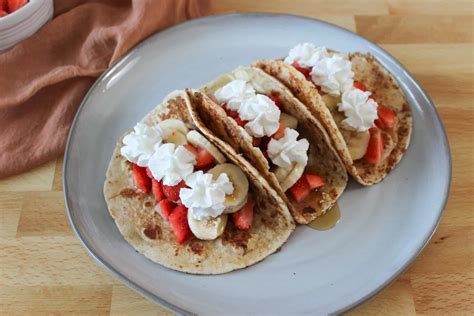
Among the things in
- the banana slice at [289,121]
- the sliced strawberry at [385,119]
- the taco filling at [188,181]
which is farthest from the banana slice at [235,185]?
the sliced strawberry at [385,119]

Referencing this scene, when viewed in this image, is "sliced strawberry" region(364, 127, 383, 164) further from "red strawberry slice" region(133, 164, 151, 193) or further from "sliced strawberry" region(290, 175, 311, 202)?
"red strawberry slice" region(133, 164, 151, 193)

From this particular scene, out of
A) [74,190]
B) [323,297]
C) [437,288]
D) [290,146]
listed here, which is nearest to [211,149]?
[290,146]

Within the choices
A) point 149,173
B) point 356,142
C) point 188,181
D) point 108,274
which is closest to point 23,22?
point 149,173

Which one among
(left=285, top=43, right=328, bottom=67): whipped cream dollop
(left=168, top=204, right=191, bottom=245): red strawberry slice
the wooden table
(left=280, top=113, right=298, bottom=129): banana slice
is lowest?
the wooden table

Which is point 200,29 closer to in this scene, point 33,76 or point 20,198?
point 33,76

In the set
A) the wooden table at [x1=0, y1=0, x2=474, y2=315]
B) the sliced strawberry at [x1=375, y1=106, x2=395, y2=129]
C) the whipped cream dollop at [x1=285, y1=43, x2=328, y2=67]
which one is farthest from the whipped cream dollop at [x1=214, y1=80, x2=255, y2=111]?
the wooden table at [x1=0, y1=0, x2=474, y2=315]
